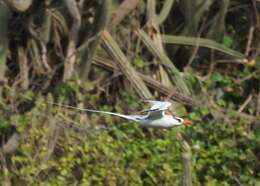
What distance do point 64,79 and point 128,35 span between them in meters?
0.64

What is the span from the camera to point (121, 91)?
25.0 ft

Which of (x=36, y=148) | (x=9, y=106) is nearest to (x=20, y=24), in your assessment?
(x=9, y=106)

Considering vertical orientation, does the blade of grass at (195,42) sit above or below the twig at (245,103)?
above

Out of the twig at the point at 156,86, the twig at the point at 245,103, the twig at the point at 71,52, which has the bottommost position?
the twig at the point at 245,103

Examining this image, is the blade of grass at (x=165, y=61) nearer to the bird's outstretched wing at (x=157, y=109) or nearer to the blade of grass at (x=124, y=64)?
the blade of grass at (x=124, y=64)

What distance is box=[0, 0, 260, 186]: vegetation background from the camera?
7016 mm

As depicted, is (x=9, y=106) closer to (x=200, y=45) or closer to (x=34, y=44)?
(x=34, y=44)

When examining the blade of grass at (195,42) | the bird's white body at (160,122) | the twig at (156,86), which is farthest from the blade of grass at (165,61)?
the bird's white body at (160,122)

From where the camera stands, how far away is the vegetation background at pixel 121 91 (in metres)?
7.02

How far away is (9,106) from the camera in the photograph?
292 inches

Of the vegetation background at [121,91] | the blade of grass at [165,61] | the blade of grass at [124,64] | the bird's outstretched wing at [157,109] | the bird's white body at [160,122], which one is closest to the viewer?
the bird's outstretched wing at [157,109]

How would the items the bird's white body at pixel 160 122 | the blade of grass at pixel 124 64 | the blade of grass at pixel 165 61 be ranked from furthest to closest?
the blade of grass at pixel 165 61, the blade of grass at pixel 124 64, the bird's white body at pixel 160 122

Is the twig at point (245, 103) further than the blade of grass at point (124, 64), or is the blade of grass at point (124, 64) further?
the twig at point (245, 103)

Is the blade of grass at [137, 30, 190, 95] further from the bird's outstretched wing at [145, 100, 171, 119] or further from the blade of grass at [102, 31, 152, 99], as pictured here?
the bird's outstretched wing at [145, 100, 171, 119]
